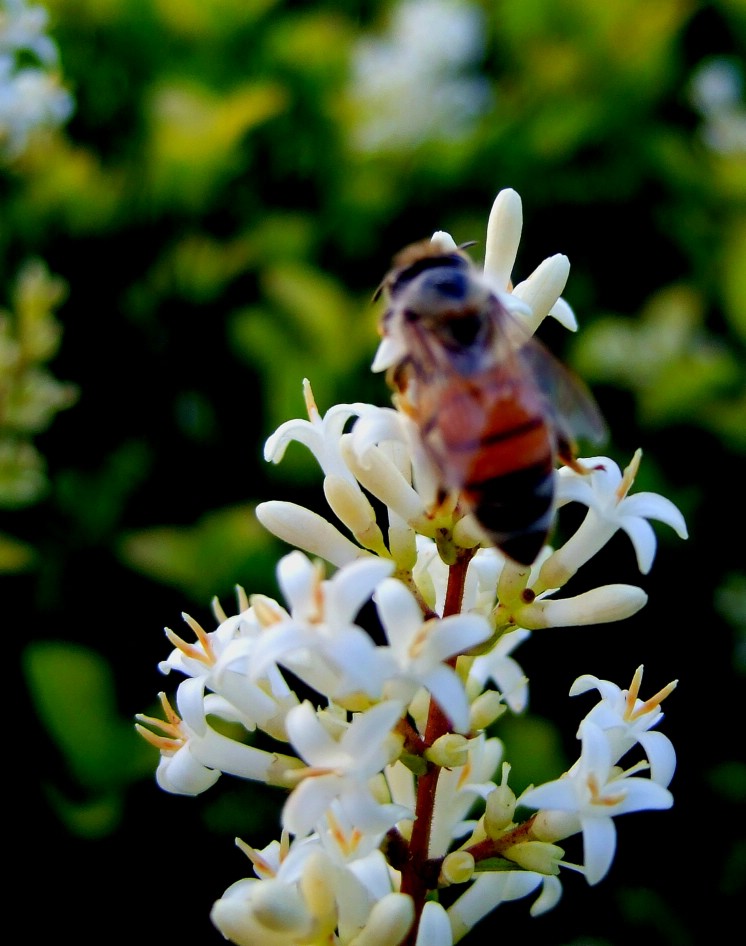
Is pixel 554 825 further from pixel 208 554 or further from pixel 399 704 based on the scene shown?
pixel 208 554

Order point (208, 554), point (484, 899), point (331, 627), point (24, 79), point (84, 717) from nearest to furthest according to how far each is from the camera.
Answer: point (331, 627)
point (484, 899)
point (84, 717)
point (208, 554)
point (24, 79)

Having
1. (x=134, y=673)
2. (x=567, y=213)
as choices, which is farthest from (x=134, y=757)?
(x=567, y=213)

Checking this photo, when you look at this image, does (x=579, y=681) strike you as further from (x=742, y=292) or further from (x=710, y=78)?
(x=710, y=78)

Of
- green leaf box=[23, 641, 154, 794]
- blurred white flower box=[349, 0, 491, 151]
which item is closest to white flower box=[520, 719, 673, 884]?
green leaf box=[23, 641, 154, 794]

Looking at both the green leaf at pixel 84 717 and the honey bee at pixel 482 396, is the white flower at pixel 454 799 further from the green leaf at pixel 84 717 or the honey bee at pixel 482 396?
the green leaf at pixel 84 717

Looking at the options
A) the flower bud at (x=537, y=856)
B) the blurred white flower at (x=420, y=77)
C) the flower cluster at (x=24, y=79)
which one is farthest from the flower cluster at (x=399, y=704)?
the blurred white flower at (x=420, y=77)

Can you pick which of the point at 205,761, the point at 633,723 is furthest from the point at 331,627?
the point at 633,723
